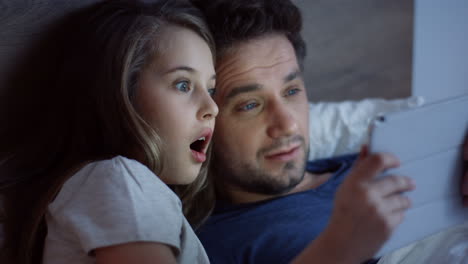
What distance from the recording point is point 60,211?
0.81 metres

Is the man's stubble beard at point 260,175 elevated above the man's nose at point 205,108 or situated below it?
below

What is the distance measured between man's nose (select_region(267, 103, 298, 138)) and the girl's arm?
0.55 metres

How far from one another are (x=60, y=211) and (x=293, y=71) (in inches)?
27.3

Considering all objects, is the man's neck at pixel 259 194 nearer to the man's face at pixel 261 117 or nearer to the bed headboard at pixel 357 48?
the man's face at pixel 261 117

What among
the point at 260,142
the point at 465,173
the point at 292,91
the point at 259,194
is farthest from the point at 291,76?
the point at 465,173

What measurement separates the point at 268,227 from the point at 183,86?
434 millimetres

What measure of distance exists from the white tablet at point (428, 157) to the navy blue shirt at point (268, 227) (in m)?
0.37

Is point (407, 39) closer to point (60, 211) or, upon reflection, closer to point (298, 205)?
point (298, 205)

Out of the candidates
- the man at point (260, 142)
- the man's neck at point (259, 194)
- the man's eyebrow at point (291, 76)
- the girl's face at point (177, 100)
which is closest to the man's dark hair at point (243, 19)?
the man at point (260, 142)

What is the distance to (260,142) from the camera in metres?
1.24

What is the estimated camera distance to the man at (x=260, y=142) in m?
1.18

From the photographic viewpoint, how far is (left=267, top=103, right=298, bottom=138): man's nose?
4.00 ft

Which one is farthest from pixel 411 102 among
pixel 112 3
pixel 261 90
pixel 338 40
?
pixel 112 3

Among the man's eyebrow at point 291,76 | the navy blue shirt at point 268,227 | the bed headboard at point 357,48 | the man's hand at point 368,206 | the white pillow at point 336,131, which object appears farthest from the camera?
the bed headboard at point 357,48
